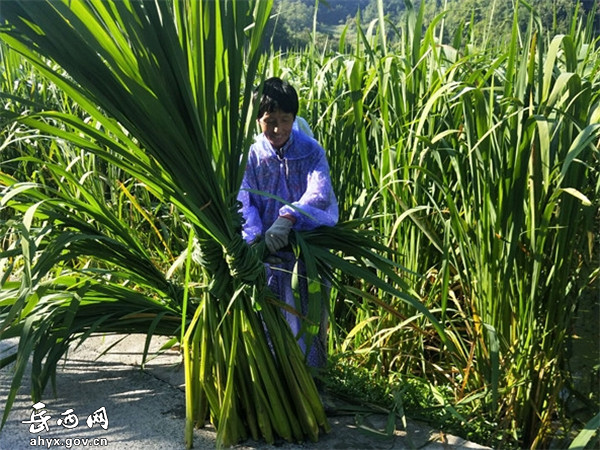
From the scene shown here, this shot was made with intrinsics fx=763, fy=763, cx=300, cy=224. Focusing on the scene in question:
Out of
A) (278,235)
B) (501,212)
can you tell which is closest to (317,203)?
(278,235)

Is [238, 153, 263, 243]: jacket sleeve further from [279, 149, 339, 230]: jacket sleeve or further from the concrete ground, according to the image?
the concrete ground

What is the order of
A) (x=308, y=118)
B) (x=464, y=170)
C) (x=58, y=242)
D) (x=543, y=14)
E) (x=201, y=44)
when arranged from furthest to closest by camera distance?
(x=543, y=14), (x=308, y=118), (x=464, y=170), (x=58, y=242), (x=201, y=44)

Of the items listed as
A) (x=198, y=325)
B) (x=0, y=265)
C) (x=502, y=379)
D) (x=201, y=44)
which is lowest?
(x=502, y=379)

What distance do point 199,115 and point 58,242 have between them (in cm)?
55

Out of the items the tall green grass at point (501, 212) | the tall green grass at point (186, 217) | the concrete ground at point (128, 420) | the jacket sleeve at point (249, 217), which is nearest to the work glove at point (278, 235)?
the tall green grass at point (186, 217)

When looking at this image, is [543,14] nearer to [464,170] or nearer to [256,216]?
[464,170]

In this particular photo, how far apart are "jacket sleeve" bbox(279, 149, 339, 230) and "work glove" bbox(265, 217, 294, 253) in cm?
8

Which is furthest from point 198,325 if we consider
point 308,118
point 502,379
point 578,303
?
point 308,118

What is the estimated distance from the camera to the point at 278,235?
237 cm

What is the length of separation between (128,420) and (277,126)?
3.59ft

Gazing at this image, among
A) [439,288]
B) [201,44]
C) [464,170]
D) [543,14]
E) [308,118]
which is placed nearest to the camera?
[201,44]

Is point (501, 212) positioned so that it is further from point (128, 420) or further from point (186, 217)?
point (128, 420)

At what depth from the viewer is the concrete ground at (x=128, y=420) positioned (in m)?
2.35

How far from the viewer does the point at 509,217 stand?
7.61 feet
